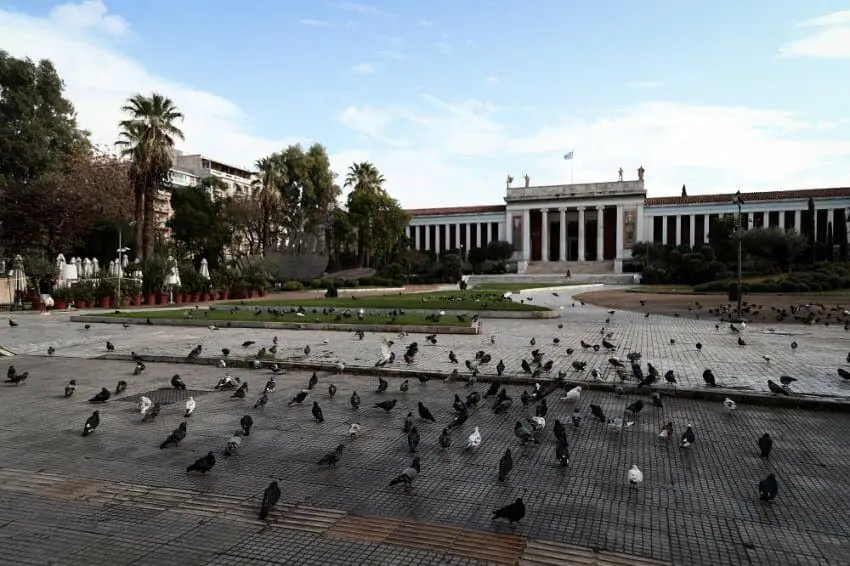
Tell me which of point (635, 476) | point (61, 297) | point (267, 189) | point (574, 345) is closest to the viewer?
point (635, 476)

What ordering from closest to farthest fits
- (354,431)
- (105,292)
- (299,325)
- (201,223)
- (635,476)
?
(635,476) → (354,431) → (299,325) → (105,292) → (201,223)

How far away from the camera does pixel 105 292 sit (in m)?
29.0

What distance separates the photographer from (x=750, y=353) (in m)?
12.5

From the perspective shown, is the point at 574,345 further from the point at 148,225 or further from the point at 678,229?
the point at 678,229

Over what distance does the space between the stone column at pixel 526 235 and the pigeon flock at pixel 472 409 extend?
252 feet

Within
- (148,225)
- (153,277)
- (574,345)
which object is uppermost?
(148,225)

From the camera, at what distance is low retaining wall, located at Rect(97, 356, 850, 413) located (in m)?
8.07

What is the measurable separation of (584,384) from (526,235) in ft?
262

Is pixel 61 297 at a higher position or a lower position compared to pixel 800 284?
lower

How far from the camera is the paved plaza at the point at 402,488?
13.0 feet

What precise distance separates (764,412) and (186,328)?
16641 millimetres

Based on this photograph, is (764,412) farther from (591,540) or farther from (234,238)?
(234,238)

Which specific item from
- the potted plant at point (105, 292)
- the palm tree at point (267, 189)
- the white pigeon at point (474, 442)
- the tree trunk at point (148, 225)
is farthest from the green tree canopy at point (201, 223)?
the white pigeon at point (474, 442)

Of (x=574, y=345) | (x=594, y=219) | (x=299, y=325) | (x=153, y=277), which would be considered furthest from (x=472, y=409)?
(x=594, y=219)
